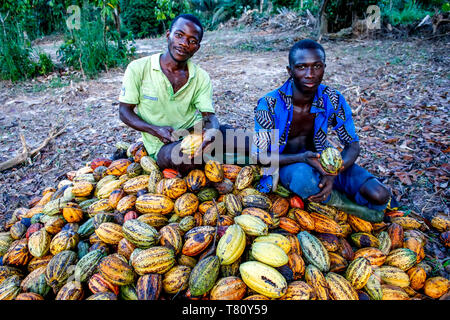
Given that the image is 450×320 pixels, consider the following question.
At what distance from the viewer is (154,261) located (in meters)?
2.02

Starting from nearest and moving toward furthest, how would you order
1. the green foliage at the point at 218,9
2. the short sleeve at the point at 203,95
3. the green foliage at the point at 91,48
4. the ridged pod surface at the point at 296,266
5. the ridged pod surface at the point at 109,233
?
the ridged pod surface at the point at 296,266 < the ridged pod surface at the point at 109,233 < the short sleeve at the point at 203,95 < the green foliage at the point at 91,48 < the green foliage at the point at 218,9

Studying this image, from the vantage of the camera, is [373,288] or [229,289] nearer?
[229,289]

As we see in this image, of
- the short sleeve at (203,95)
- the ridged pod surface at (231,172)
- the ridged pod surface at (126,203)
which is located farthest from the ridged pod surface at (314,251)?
the short sleeve at (203,95)

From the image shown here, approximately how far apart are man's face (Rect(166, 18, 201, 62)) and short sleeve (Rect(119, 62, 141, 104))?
0.48m

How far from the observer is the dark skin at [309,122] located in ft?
8.00

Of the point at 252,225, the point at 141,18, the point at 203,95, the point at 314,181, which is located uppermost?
the point at 141,18

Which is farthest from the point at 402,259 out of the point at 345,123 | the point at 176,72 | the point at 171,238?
the point at 176,72

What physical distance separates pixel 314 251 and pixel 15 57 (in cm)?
914

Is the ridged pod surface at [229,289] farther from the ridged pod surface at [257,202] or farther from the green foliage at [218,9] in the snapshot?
the green foliage at [218,9]

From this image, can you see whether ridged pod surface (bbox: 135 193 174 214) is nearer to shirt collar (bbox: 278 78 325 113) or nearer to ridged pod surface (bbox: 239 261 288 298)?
ridged pod surface (bbox: 239 261 288 298)

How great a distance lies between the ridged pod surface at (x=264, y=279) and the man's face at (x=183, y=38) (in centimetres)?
206

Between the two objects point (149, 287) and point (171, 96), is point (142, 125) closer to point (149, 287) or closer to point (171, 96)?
point (171, 96)

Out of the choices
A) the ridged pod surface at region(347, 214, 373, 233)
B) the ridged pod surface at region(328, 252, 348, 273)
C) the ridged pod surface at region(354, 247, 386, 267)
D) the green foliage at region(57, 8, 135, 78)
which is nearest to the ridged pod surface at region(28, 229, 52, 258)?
the ridged pod surface at region(328, 252, 348, 273)
